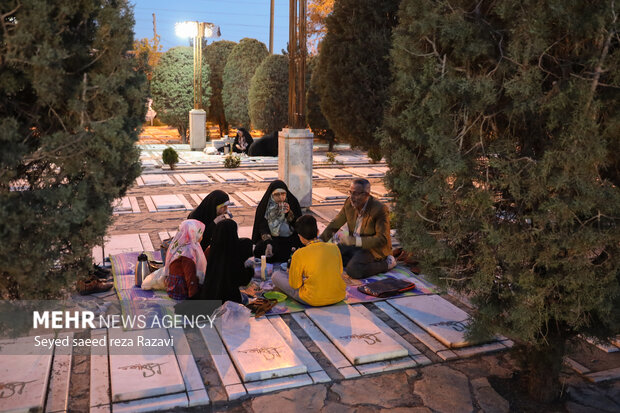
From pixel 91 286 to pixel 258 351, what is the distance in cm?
228

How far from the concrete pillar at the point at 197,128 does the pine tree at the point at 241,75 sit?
217 centimetres

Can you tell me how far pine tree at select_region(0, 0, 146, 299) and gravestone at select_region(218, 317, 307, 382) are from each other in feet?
6.05

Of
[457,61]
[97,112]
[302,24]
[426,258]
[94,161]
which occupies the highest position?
[302,24]

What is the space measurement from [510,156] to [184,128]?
62.1ft

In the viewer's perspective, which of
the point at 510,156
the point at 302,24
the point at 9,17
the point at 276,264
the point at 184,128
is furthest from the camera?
the point at 184,128

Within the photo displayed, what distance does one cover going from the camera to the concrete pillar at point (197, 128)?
63.2 ft

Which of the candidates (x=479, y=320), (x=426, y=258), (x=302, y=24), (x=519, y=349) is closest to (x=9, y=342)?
(x=426, y=258)

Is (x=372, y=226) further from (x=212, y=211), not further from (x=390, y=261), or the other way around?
(x=212, y=211)

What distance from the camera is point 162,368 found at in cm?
451

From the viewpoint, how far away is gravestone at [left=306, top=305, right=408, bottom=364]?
4855mm

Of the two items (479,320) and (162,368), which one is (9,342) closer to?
(162,368)

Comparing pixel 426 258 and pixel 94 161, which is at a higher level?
pixel 94 161

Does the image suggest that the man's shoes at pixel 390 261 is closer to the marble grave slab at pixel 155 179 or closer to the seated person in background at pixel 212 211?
the seated person in background at pixel 212 211

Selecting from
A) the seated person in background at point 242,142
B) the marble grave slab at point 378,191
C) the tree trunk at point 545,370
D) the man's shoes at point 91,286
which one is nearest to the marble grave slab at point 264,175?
the marble grave slab at point 378,191
